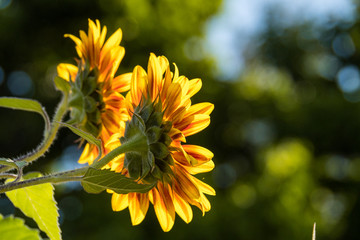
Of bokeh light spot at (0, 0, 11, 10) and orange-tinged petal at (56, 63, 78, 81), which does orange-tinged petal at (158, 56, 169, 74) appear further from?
bokeh light spot at (0, 0, 11, 10)

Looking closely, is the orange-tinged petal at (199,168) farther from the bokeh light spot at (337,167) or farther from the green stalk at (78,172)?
the bokeh light spot at (337,167)

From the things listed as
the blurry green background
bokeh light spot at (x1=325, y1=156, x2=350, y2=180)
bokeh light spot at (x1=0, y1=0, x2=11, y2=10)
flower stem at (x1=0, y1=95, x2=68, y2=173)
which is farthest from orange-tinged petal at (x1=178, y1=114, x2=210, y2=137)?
bokeh light spot at (x1=325, y1=156, x2=350, y2=180)

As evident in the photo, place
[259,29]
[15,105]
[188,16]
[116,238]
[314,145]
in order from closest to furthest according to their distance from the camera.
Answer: [15,105]
[116,238]
[188,16]
[314,145]
[259,29]

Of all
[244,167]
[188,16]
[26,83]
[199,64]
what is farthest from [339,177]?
[26,83]

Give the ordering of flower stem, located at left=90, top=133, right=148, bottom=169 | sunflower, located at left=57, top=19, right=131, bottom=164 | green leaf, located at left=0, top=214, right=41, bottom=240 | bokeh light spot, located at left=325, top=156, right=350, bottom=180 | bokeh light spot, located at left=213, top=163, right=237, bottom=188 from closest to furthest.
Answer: green leaf, located at left=0, top=214, right=41, bottom=240, flower stem, located at left=90, top=133, right=148, bottom=169, sunflower, located at left=57, top=19, right=131, bottom=164, bokeh light spot, located at left=213, top=163, right=237, bottom=188, bokeh light spot, located at left=325, top=156, right=350, bottom=180

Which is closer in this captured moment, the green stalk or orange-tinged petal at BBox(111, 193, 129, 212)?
the green stalk

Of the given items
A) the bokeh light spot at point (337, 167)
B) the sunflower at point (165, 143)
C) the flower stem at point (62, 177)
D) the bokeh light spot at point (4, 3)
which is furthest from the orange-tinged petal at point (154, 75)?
the bokeh light spot at point (337, 167)

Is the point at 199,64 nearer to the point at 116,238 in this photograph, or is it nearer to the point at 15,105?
the point at 116,238
